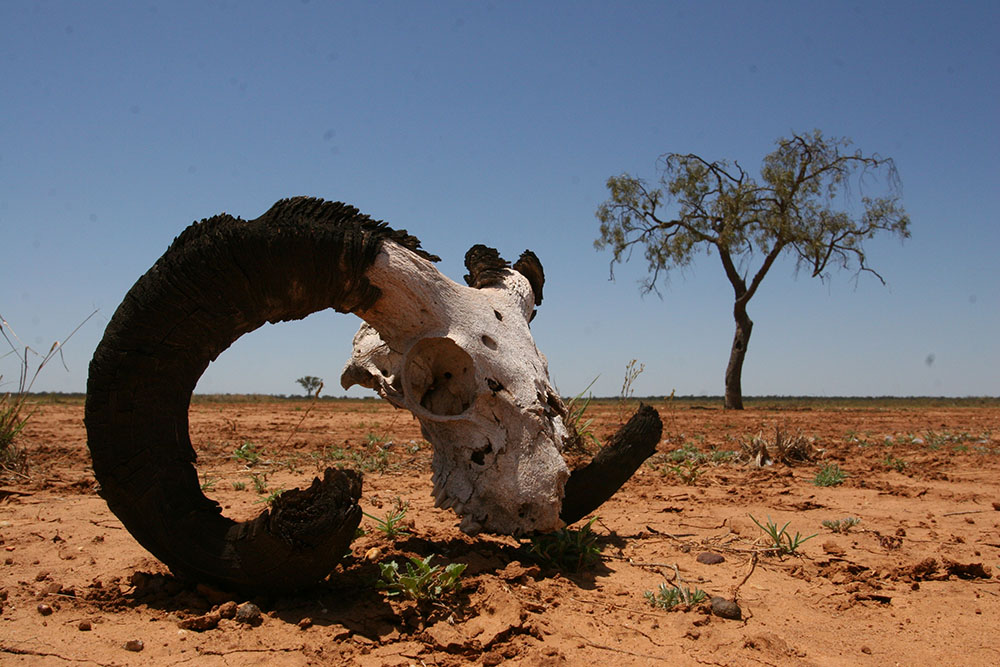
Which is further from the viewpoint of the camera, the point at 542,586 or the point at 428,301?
the point at 428,301

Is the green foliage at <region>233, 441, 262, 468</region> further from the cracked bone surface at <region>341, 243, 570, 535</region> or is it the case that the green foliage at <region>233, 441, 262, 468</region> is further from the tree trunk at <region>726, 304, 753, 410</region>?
the tree trunk at <region>726, 304, 753, 410</region>

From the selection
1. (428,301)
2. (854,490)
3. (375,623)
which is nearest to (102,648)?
(375,623)

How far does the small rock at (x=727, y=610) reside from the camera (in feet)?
10.0

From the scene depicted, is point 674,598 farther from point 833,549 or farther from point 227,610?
point 227,610

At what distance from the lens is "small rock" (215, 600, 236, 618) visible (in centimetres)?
277

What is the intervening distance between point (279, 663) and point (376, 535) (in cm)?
160

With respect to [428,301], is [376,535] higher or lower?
lower

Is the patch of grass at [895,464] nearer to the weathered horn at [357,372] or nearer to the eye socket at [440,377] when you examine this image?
the weathered horn at [357,372]

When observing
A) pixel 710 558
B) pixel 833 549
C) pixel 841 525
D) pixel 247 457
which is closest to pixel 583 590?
pixel 710 558

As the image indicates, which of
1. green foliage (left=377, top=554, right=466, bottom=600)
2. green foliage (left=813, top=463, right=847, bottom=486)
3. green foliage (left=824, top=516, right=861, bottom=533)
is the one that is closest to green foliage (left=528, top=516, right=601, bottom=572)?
green foliage (left=377, top=554, right=466, bottom=600)

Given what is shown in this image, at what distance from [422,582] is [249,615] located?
0.68m

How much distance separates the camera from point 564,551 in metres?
3.76

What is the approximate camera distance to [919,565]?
145 inches

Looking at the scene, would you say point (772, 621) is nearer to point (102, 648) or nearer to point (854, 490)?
point (102, 648)
